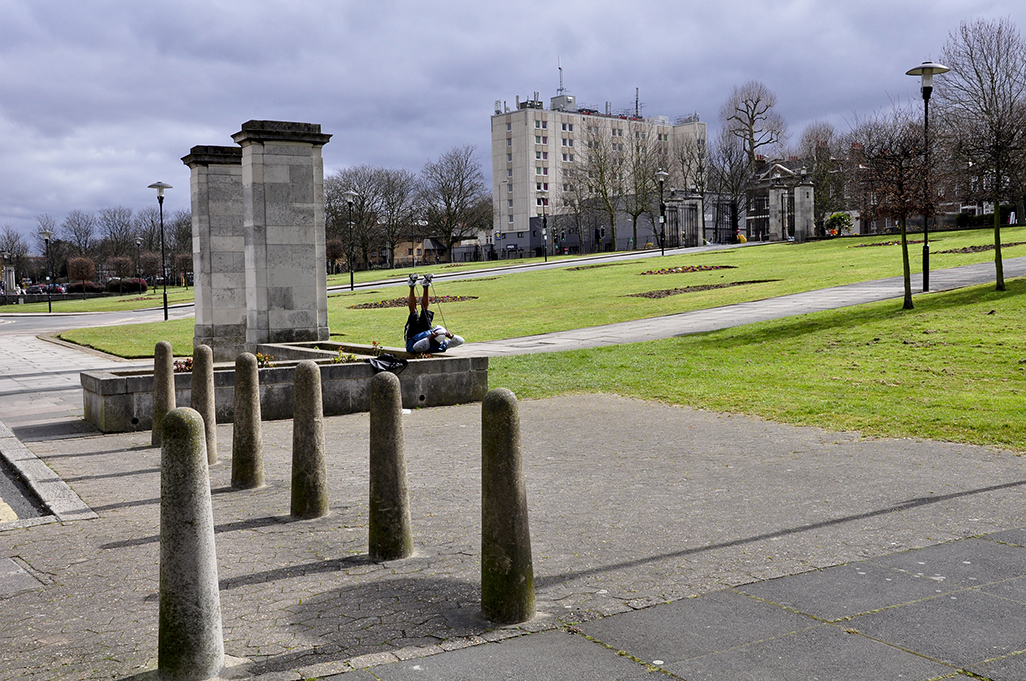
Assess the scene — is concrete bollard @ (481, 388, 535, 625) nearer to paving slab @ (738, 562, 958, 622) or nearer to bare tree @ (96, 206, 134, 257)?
paving slab @ (738, 562, 958, 622)

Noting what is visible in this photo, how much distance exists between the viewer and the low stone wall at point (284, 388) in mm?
10648

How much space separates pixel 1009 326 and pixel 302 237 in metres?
12.9

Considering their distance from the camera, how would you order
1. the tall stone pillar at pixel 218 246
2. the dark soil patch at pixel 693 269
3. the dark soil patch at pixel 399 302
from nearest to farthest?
the tall stone pillar at pixel 218 246 < the dark soil patch at pixel 399 302 < the dark soil patch at pixel 693 269

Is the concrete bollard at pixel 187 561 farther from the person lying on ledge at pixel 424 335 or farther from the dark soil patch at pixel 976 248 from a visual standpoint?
the dark soil patch at pixel 976 248

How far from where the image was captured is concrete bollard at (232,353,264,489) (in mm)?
7590

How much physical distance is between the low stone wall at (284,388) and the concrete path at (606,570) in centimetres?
139

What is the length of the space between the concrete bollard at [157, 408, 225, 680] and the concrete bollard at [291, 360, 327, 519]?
2.56 metres

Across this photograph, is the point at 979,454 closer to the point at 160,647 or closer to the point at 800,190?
the point at 160,647

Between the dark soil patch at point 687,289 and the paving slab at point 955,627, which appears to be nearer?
the paving slab at point 955,627

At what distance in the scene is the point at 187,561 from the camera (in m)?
3.89

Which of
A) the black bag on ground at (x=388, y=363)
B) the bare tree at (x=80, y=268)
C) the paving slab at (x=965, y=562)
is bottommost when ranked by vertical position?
the paving slab at (x=965, y=562)

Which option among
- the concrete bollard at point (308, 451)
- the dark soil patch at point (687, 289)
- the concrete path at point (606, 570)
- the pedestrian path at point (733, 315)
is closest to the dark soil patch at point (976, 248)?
the pedestrian path at point (733, 315)

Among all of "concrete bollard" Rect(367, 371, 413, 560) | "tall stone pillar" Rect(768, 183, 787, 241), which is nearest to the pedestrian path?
"concrete bollard" Rect(367, 371, 413, 560)

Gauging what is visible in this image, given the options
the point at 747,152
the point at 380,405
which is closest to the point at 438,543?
the point at 380,405
